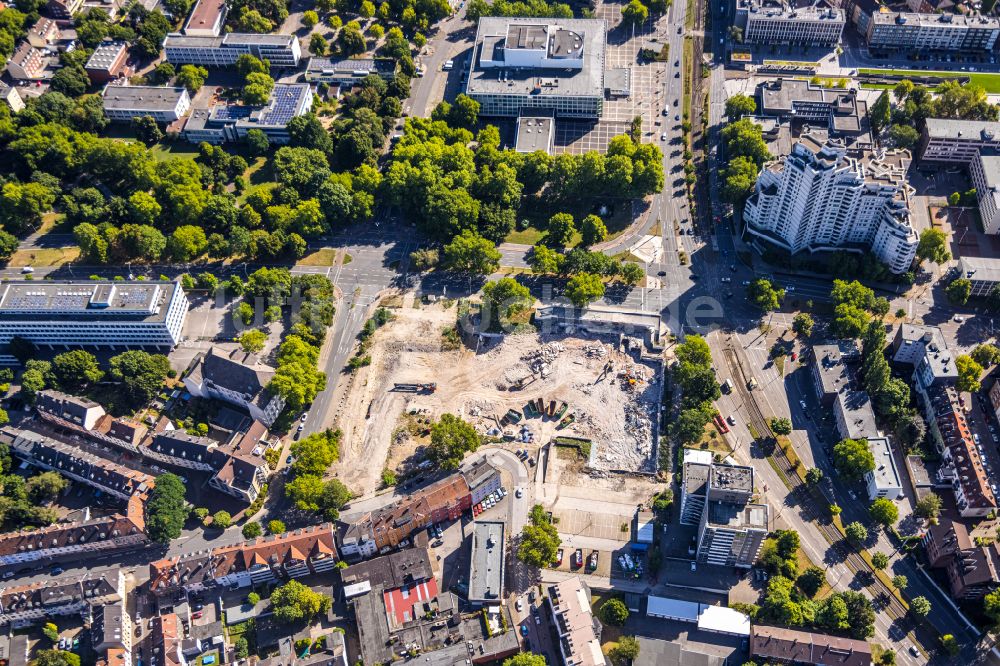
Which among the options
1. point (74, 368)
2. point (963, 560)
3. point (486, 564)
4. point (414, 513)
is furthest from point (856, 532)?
point (74, 368)

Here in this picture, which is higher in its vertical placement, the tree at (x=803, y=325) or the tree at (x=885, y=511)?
the tree at (x=803, y=325)

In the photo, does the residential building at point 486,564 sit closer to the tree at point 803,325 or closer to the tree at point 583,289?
the tree at point 583,289

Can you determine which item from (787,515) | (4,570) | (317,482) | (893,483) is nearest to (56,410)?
(4,570)

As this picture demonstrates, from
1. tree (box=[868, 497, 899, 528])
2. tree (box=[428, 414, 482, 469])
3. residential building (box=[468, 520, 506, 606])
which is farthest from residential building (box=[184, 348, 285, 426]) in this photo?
tree (box=[868, 497, 899, 528])

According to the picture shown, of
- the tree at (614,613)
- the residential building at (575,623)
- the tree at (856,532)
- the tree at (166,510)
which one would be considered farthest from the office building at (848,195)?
the tree at (166,510)

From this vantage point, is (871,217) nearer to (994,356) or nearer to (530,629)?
(994,356)

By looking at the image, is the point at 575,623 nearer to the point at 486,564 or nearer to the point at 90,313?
the point at 486,564
